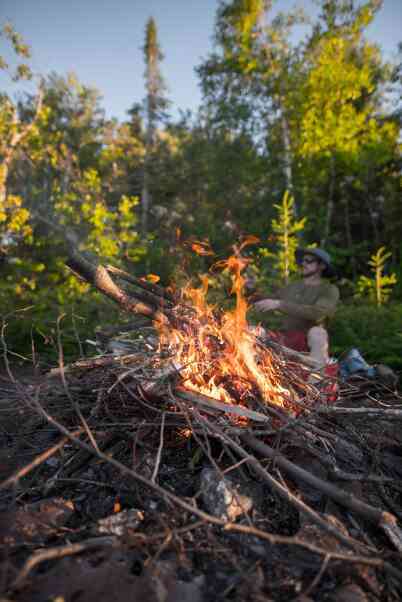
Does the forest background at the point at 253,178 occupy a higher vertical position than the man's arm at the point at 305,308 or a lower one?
higher

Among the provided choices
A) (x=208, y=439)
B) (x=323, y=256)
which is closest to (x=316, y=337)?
(x=323, y=256)

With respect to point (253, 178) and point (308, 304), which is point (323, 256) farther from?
point (253, 178)

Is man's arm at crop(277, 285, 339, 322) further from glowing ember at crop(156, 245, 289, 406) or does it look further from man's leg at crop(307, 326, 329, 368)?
glowing ember at crop(156, 245, 289, 406)

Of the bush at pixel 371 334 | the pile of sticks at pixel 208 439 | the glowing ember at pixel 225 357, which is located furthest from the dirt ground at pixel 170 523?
the bush at pixel 371 334

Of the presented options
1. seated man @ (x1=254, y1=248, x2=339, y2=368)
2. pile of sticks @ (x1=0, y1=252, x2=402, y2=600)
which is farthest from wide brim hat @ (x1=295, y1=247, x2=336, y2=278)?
pile of sticks @ (x1=0, y1=252, x2=402, y2=600)

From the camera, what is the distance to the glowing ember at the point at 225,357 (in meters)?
1.93

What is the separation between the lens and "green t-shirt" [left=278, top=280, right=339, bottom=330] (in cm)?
375

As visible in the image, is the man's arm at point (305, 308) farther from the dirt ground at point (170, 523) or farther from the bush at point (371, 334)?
the dirt ground at point (170, 523)

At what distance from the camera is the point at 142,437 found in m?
1.82

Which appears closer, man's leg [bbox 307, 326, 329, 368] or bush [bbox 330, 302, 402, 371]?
man's leg [bbox 307, 326, 329, 368]

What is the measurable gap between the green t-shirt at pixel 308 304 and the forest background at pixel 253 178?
1445 millimetres

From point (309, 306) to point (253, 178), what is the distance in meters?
12.1

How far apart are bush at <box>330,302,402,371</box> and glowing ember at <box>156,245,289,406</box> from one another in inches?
109

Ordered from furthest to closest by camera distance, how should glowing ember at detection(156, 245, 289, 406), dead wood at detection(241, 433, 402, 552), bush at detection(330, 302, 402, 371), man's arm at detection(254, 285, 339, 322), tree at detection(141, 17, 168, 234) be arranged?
tree at detection(141, 17, 168, 234)
bush at detection(330, 302, 402, 371)
man's arm at detection(254, 285, 339, 322)
glowing ember at detection(156, 245, 289, 406)
dead wood at detection(241, 433, 402, 552)
